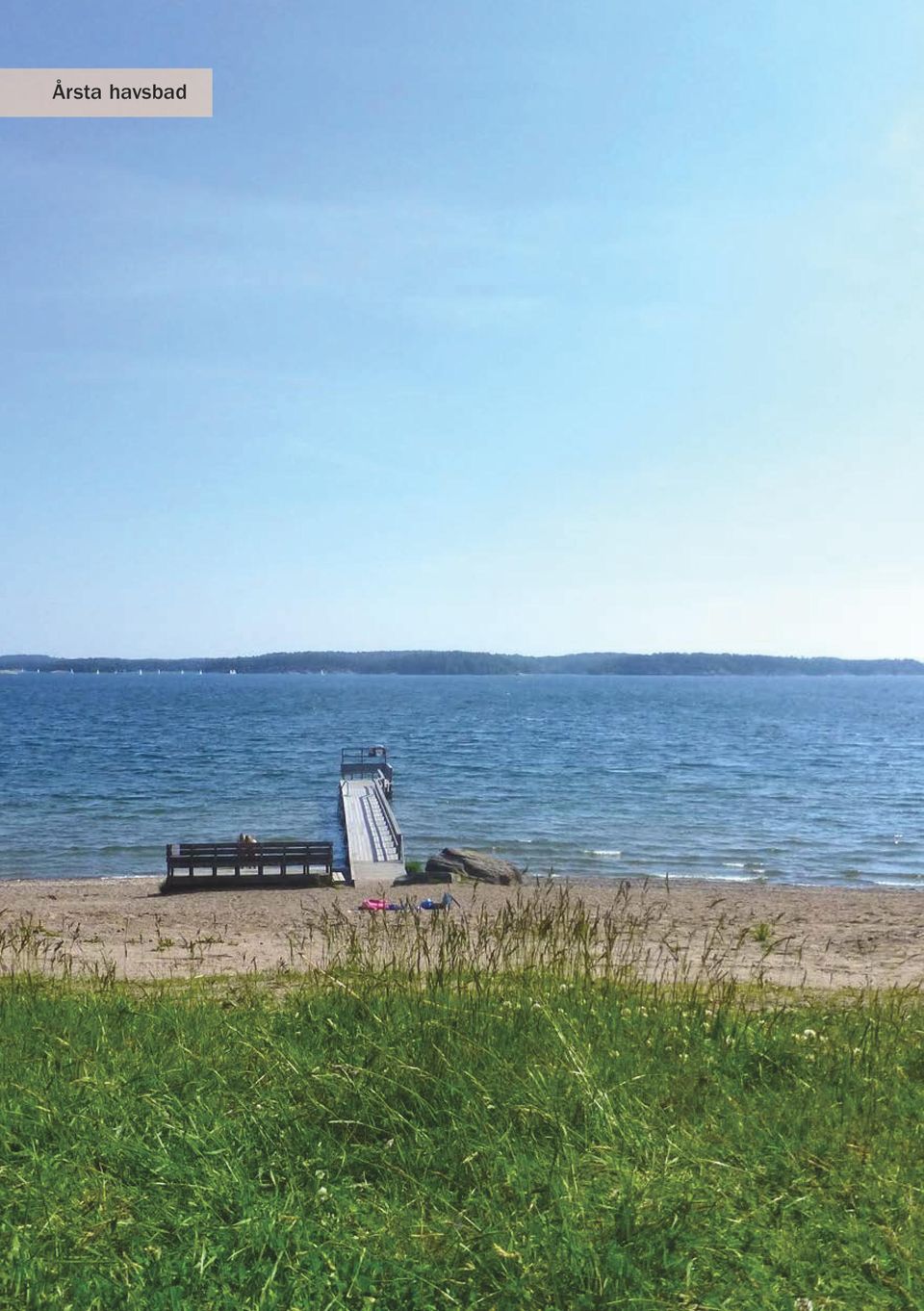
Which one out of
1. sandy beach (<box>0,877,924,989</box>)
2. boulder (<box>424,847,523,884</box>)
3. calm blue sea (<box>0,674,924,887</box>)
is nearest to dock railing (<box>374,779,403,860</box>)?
calm blue sea (<box>0,674,924,887</box>)

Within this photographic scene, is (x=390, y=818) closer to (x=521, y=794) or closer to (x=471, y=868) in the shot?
(x=471, y=868)

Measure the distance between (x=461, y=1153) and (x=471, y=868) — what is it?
21.2 meters

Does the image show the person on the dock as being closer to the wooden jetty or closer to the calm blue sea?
the wooden jetty

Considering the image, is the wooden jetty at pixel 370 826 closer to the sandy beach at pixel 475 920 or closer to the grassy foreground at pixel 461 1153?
the sandy beach at pixel 475 920

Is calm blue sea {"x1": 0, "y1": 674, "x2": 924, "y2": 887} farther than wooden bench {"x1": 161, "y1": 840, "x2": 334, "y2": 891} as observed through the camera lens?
Yes

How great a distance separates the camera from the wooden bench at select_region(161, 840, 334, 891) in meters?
24.0

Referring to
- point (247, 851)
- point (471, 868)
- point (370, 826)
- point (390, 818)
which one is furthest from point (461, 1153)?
point (370, 826)

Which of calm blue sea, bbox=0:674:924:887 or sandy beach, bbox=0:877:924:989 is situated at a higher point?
sandy beach, bbox=0:877:924:989

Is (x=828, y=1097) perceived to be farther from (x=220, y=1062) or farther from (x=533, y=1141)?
(x=220, y=1062)

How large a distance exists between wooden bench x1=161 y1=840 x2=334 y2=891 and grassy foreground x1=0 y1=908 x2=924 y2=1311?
18.7 metres

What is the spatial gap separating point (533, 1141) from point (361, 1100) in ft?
2.66

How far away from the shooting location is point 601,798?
41.1m

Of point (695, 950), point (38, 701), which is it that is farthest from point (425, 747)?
point (38, 701)

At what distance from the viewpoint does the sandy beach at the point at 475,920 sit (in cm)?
1232
